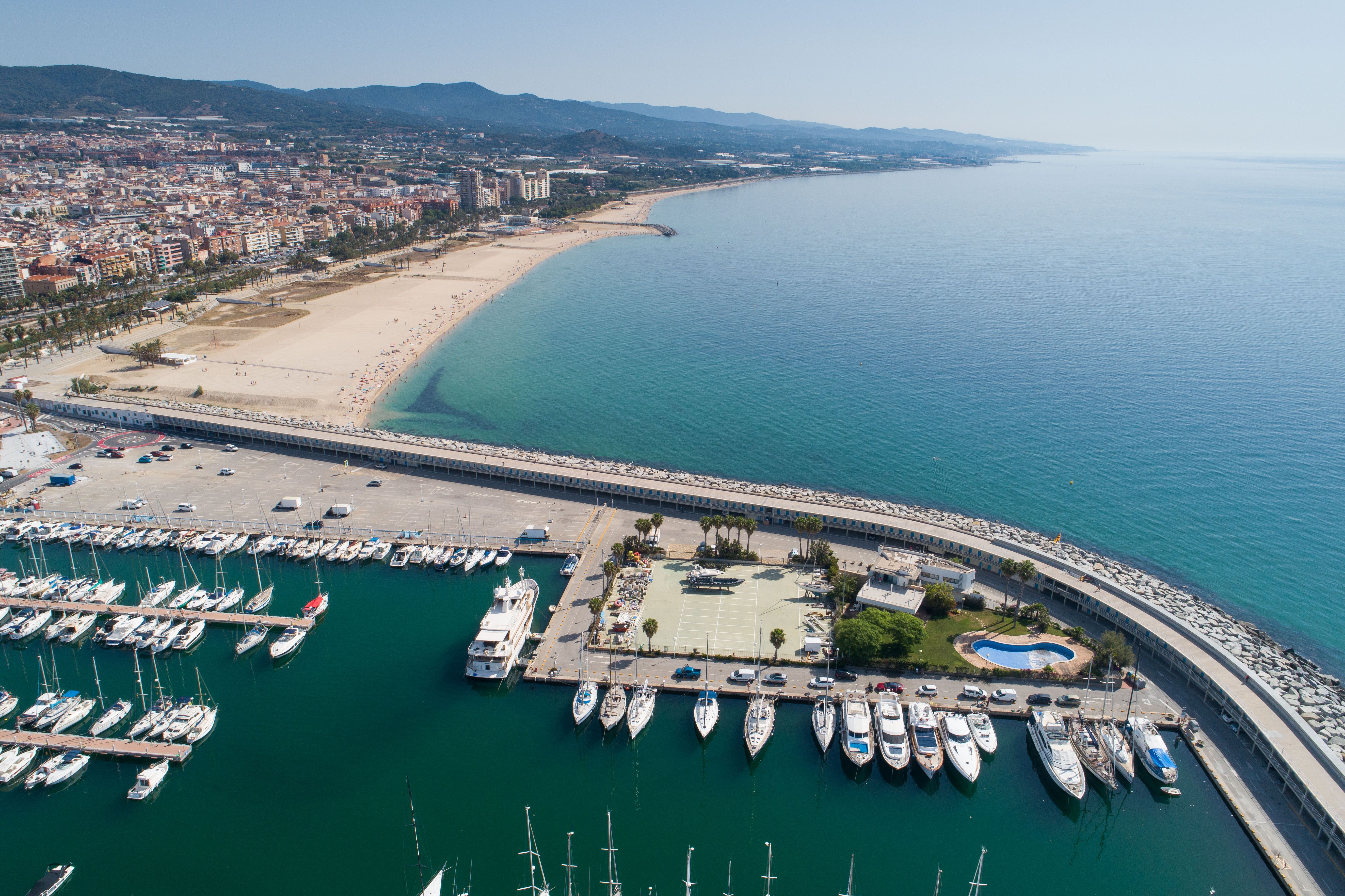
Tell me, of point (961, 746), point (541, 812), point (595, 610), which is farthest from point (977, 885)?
point (595, 610)

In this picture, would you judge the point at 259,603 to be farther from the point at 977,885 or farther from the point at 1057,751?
the point at 1057,751

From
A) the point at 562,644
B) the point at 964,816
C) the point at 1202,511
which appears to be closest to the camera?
the point at 964,816

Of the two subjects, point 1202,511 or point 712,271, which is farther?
point 712,271

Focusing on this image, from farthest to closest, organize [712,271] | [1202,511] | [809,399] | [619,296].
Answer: [712,271] < [619,296] < [809,399] < [1202,511]

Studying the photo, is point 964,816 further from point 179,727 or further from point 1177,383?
point 1177,383

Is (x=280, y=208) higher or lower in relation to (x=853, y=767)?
higher

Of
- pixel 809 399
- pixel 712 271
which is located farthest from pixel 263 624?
pixel 712 271
